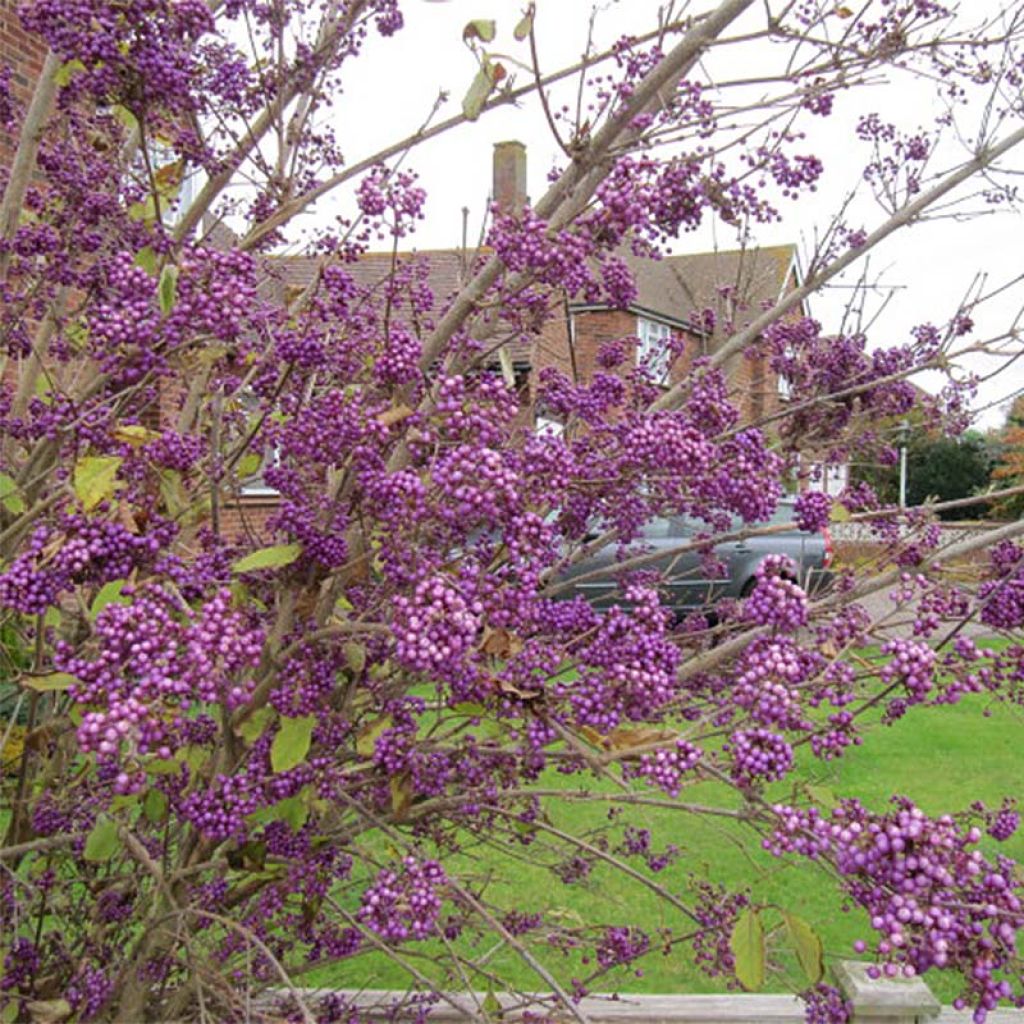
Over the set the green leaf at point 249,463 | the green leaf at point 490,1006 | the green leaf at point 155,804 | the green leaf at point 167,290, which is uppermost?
the green leaf at point 167,290

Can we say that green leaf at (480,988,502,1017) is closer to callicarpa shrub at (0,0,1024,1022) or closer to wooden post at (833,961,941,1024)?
callicarpa shrub at (0,0,1024,1022)

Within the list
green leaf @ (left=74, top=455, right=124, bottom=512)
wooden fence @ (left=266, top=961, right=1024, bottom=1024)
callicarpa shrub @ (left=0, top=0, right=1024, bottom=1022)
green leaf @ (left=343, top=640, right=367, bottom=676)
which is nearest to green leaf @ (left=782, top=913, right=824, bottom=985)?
callicarpa shrub @ (left=0, top=0, right=1024, bottom=1022)

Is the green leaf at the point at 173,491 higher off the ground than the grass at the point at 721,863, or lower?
higher

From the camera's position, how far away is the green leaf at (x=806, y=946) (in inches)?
60.6

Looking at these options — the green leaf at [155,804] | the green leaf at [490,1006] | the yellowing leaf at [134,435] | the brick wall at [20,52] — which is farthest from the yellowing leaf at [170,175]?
the brick wall at [20,52]

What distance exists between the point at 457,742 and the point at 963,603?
0.99m

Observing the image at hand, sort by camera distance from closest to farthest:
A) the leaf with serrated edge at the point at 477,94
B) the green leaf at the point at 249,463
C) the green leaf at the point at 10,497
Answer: the leaf with serrated edge at the point at 477,94
the green leaf at the point at 10,497
the green leaf at the point at 249,463

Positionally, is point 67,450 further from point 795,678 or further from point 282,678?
point 795,678

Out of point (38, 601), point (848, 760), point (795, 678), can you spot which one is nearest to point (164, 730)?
point (38, 601)

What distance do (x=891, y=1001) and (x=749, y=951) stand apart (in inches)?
92.9

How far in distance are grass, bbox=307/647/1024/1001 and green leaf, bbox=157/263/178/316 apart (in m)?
1.58

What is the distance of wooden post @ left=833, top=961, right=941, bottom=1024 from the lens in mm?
3490

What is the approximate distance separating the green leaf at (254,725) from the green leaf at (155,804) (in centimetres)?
45

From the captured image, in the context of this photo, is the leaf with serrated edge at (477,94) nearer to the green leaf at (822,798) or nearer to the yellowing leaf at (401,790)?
the yellowing leaf at (401,790)
